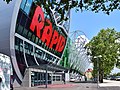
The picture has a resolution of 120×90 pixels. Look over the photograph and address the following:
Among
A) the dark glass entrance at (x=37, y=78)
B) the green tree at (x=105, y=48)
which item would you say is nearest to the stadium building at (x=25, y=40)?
the dark glass entrance at (x=37, y=78)

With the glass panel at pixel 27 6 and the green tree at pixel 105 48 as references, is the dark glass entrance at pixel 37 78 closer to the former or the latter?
the glass panel at pixel 27 6

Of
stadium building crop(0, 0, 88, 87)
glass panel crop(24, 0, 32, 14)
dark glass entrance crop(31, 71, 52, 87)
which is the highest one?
glass panel crop(24, 0, 32, 14)

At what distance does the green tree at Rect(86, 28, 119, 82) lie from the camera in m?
67.6

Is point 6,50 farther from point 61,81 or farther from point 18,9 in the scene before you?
point 61,81

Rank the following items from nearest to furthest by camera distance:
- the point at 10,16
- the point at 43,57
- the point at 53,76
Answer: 1. the point at 10,16
2. the point at 43,57
3. the point at 53,76

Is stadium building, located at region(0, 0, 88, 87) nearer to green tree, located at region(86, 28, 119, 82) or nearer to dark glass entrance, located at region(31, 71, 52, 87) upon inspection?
dark glass entrance, located at region(31, 71, 52, 87)

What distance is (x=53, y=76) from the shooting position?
68.1m

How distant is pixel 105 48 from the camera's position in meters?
68.3

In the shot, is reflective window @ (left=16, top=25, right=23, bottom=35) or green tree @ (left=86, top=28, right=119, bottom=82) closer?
reflective window @ (left=16, top=25, right=23, bottom=35)

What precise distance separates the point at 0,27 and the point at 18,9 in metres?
3.55

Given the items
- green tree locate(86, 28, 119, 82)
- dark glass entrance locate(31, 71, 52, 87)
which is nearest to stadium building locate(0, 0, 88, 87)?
dark glass entrance locate(31, 71, 52, 87)

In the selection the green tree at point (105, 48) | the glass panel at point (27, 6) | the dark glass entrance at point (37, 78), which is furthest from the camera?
the green tree at point (105, 48)

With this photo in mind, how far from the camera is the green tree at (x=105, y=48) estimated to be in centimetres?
6762

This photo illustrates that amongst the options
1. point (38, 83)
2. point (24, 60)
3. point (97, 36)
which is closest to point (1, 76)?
point (24, 60)
